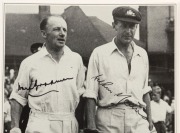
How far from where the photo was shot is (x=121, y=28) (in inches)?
75.6

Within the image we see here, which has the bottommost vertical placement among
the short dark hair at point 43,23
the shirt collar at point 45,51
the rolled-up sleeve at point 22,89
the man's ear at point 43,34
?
the rolled-up sleeve at point 22,89

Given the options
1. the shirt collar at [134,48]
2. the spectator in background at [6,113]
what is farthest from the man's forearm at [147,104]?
the spectator in background at [6,113]

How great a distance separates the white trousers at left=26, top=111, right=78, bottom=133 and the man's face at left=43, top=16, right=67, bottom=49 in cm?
38

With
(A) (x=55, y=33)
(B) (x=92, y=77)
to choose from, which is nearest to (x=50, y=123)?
(B) (x=92, y=77)

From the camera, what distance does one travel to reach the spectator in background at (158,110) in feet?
6.39

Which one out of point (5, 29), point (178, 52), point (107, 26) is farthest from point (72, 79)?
point (178, 52)

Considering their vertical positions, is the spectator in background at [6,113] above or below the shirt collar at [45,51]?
below

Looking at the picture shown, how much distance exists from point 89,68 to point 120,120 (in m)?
0.33

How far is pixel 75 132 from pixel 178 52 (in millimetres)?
748

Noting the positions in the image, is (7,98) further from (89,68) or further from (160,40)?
(160,40)

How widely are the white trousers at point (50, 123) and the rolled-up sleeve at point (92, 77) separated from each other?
0.16 meters

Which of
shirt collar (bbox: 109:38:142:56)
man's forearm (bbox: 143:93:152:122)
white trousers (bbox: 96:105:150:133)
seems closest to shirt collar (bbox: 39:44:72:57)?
shirt collar (bbox: 109:38:142:56)

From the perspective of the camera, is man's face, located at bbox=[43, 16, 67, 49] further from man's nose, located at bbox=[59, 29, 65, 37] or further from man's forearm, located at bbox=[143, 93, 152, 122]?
man's forearm, located at bbox=[143, 93, 152, 122]

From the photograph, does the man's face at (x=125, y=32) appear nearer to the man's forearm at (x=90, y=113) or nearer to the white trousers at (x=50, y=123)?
the man's forearm at (x=90, y=113)
